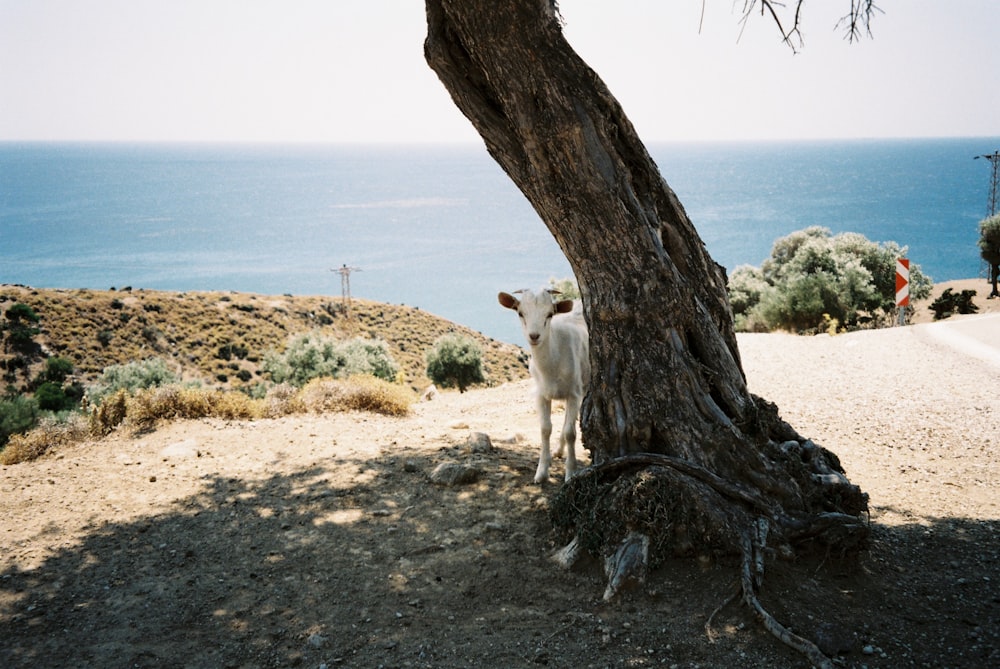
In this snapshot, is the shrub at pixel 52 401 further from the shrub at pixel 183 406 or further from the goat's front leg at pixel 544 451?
the goat's front leg at pixel 544 451

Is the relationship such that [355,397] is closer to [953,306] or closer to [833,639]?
[833,639]

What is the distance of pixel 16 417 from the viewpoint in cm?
1557

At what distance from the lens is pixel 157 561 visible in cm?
577

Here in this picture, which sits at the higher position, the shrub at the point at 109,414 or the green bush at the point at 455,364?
the shrub at the point at 109,414

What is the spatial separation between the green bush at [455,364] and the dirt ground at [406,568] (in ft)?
68.4

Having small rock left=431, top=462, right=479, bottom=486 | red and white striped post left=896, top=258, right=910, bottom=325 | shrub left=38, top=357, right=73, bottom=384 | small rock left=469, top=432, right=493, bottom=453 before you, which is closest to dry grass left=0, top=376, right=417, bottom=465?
small rock left=469, top=432, right=493, bottom=453

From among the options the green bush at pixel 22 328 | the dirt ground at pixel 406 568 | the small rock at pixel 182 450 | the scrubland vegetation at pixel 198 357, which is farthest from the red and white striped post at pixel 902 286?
the green bush at pixel 22 328

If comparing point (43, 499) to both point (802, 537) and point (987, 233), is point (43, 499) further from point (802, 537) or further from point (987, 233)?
point (987, 233)

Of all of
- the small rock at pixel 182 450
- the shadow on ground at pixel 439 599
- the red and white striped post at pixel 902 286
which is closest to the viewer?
the shadow on ground at pixel 439 599

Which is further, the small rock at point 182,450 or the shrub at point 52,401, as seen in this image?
the shrub at point 52,401

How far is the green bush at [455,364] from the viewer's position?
30234mm

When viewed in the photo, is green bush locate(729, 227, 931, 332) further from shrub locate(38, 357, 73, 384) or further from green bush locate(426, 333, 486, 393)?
shrub locate(38, 357, 73, 384)

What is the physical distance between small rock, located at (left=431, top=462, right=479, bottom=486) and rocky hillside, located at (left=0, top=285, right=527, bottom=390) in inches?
1570

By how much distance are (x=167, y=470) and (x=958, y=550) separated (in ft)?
25.3
